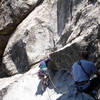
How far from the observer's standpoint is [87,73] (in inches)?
243

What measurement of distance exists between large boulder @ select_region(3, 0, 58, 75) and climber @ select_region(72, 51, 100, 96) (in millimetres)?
6323

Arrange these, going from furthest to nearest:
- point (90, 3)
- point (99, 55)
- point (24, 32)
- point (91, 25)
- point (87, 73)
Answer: point (24, 32) → point (90, 3) → point (91, 25) → point (99, 55) → point (87, 73)

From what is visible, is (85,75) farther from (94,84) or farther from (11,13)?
(11,13)

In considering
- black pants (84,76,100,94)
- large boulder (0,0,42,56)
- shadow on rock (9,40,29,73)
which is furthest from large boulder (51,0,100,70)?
large boulder (0,0,42,56)

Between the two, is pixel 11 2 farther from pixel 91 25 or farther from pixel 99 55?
pixel 99 55

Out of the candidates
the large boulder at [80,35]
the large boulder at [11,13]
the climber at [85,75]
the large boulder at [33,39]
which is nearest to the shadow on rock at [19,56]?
the large boulder at [33,39]

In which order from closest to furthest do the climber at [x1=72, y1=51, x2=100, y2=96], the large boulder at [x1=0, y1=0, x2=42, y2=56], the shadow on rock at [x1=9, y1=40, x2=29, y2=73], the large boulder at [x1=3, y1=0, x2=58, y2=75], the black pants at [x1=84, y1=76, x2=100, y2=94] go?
the climber at [x1=72, y1=51, x2=100, y2=96]
the black pants at [x1=84, y1=76, x2=100, y2=94]
the large boulder at [x1=3, y1=0, x2=58, y2=75]
the shadow on rock at [x1=9, y1=40, x2=29, y2=73]
the large boulder at [x1=0, y1=0, x2=42, y2=56]

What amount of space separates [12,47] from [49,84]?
626 cm

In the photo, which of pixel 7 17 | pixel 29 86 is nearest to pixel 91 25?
pixel 29 86

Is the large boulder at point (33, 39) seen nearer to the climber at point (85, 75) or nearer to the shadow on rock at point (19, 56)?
the shadow on rock at point (19, 56)

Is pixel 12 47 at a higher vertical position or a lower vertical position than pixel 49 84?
higher

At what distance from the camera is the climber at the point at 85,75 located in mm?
6133

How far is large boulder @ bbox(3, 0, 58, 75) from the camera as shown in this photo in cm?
1323

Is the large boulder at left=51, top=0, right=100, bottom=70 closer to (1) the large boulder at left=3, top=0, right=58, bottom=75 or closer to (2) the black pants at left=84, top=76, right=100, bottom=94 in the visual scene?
(2) the black pants at left=84, top=76, right=100, bottom=94
